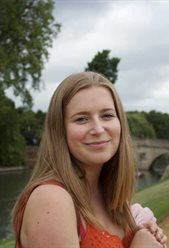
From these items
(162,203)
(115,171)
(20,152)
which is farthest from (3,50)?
(115,171)

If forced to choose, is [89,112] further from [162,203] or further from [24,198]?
[162,203]

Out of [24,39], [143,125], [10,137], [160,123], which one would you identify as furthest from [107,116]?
[160,123]

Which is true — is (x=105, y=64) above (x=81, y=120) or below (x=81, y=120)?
above

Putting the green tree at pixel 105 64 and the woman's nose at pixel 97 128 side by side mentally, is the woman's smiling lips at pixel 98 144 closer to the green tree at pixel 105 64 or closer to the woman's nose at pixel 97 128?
the woman's nose at pixel 97 128

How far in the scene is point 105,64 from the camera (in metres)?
57.4

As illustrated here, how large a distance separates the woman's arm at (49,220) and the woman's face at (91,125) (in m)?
0.31

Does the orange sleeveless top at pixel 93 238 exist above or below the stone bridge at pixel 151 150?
above

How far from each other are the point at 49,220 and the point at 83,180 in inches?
15.7

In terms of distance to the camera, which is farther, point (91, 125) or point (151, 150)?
point (151, 150)

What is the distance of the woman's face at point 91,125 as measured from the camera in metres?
2.12

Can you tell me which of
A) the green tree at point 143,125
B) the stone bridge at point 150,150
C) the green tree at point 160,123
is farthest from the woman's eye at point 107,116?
the green tree at point 160,123

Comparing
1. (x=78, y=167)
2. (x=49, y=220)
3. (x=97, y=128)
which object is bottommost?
(x=49, y=220)

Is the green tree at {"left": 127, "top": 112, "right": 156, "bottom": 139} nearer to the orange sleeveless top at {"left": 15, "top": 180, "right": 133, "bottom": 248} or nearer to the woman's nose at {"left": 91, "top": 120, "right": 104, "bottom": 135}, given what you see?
the woman's nose at {"left": 91, "top": 120, "right": 104, "bottom": 135}

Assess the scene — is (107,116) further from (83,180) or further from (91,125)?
(83,180)
